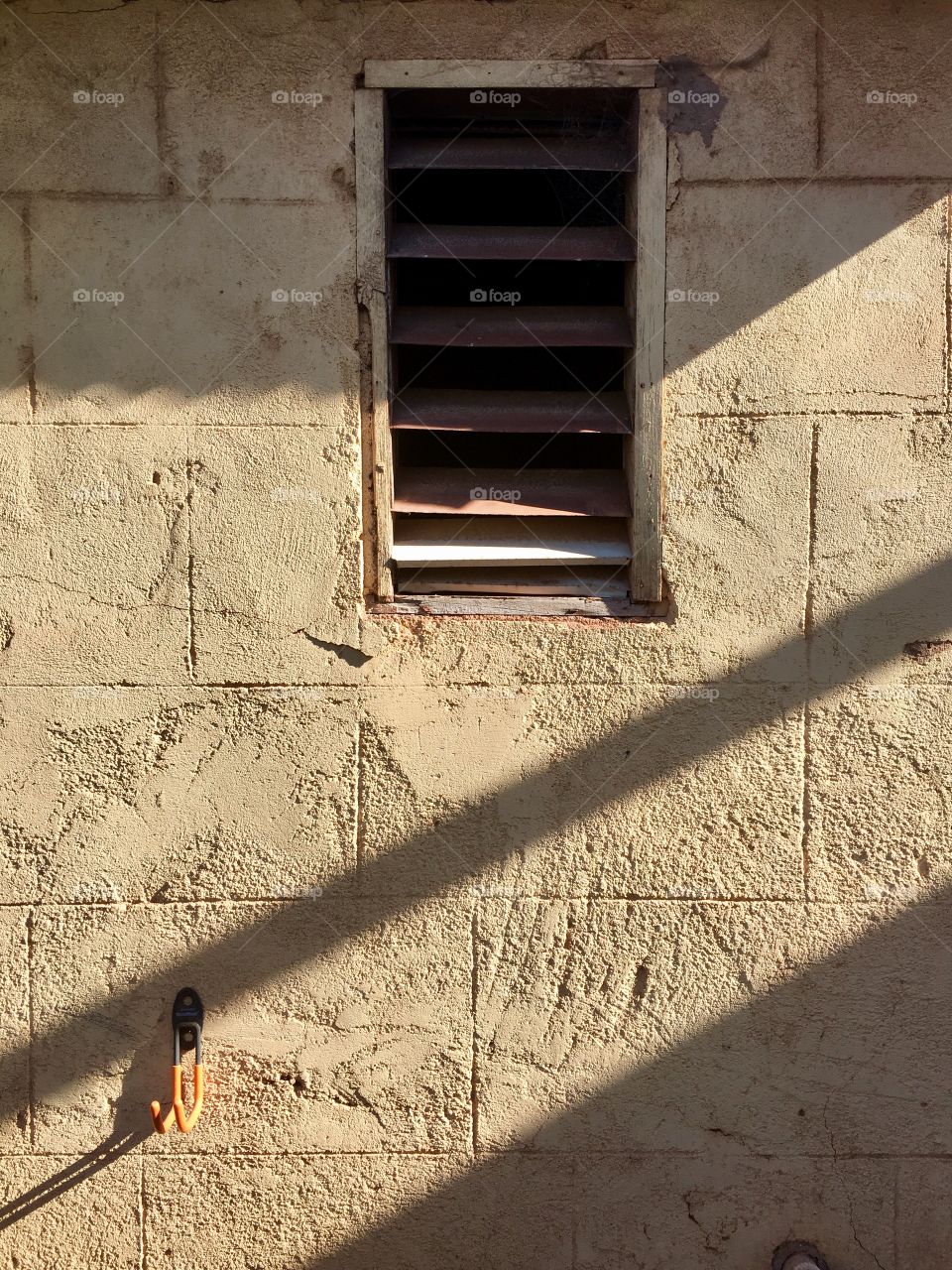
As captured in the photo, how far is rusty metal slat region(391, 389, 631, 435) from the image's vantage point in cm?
335

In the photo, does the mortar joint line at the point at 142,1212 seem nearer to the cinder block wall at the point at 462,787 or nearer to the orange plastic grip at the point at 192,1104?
the cinder block wall at the point at 462,787

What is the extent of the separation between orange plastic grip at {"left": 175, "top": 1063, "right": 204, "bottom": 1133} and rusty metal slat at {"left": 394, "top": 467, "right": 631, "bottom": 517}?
6.47ft

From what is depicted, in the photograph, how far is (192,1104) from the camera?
3.42 m

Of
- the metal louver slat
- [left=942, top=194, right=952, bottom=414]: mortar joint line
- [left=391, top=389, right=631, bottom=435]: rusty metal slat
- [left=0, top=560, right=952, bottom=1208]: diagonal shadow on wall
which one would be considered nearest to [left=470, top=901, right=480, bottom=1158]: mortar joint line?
[left=0, top=560, right=952, bottom=1208]: diagonal shadow on wall

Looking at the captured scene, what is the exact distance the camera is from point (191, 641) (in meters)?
3.36

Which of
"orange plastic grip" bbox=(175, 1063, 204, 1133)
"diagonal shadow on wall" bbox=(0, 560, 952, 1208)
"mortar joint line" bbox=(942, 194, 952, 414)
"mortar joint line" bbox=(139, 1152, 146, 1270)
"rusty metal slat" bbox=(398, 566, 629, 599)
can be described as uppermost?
"mortar joint line" bbox=(942, 194, 952, 414)

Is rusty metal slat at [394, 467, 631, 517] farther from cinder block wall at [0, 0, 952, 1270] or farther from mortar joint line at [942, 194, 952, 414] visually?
mortar joint line at [942, 194, 952, 414]

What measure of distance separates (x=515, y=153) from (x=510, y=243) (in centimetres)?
30

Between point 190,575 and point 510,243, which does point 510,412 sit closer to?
point 510,243

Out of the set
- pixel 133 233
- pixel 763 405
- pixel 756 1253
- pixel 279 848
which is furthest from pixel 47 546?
pixel 756 1253

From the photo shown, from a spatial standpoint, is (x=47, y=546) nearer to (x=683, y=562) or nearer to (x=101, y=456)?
(x=101, y=456)

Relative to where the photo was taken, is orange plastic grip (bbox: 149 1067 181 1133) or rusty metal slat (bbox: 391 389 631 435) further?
rusty metal slat (bbox: 391 389 631 435)

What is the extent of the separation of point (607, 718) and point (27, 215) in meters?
2.50

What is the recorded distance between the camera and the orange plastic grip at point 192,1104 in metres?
3.24
